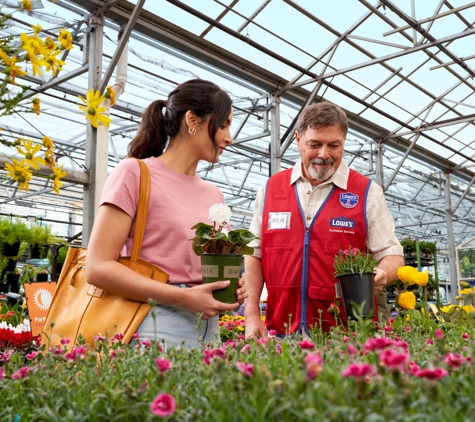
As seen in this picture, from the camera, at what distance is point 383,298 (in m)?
3.21

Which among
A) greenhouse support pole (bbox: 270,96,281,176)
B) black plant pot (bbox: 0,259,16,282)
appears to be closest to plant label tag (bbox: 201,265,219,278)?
black plant pot (bbox: 0,259,16,282)

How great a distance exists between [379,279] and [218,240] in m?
0.60

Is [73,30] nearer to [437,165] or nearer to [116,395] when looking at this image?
[116,395]

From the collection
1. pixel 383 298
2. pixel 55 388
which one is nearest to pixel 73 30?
pixel 383 298

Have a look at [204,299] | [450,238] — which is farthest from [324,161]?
[450,238]

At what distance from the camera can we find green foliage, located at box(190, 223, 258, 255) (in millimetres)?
1250

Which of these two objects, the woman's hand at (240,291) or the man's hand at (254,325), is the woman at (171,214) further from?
the man's hand at (254,325)

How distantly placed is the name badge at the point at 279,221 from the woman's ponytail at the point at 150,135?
0.52 m

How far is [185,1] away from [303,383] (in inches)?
222

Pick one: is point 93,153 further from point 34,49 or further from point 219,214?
point 34,49

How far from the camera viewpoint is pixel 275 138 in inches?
283

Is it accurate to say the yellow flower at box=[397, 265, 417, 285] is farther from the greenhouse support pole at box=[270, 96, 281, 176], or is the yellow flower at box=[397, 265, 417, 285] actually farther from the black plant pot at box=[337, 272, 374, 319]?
the greenhouse support pole at box=[270, 96, 281, 176]

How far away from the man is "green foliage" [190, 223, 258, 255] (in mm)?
563

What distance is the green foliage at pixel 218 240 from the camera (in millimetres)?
1250
